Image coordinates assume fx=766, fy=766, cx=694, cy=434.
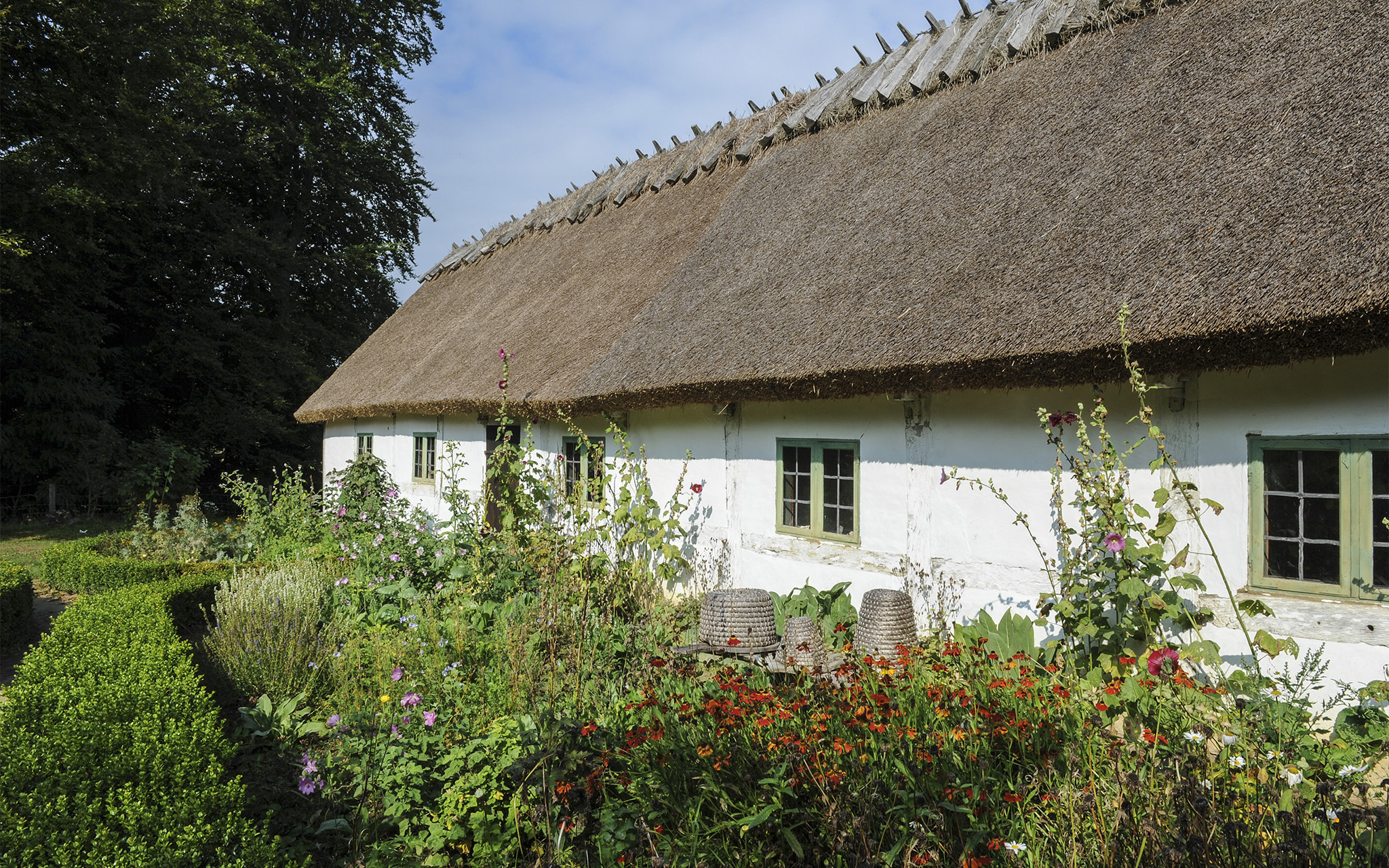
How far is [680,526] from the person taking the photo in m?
6.56

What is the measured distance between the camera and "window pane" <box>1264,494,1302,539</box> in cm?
370

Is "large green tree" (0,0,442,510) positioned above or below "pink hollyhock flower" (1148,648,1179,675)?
above

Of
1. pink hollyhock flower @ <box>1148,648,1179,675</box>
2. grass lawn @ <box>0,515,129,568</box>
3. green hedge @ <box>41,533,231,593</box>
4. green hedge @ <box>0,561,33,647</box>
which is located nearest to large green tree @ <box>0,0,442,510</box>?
grass lawn @ <box>0,515,129,568</box>

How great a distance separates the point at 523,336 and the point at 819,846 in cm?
712

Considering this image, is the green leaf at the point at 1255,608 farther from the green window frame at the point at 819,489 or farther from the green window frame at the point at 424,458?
the green window frame at the point at 424,458

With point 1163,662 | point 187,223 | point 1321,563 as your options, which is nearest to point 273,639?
point 1163,662

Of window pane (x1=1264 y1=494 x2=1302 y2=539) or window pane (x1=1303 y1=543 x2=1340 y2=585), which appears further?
window pane (x1=1264 y1=494 x2=1302 y2=539)

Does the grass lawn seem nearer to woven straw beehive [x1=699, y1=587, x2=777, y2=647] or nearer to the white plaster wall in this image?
the white plaster wall

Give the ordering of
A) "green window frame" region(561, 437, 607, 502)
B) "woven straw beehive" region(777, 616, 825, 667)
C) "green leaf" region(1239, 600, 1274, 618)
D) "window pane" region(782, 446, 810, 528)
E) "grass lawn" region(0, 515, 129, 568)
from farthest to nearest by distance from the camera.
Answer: "grass lawn" region(0, 515, 129, 568) → "green window frame" region(561, 437, 607, 502) → "window pane" region(782, 446, 810, 528) → "woven straw beehive" region(777, 616, 825, 667) → "green leaf" region(1239, 600, 1274, 618)

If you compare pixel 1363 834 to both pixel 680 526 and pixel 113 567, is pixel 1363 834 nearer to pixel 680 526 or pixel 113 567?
pixel 680 526

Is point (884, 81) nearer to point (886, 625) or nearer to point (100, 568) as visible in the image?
point (886, 625)

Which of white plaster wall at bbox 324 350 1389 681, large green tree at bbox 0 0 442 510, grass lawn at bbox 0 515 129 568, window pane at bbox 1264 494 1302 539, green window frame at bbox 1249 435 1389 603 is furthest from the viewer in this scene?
large green tree at bbox 0 0 442 510

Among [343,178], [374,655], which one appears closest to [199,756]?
[374,655]

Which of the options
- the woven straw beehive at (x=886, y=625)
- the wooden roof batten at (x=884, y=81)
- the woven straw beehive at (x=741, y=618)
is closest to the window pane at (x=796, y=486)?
the woven straw beehive at (x=741, y=618)
